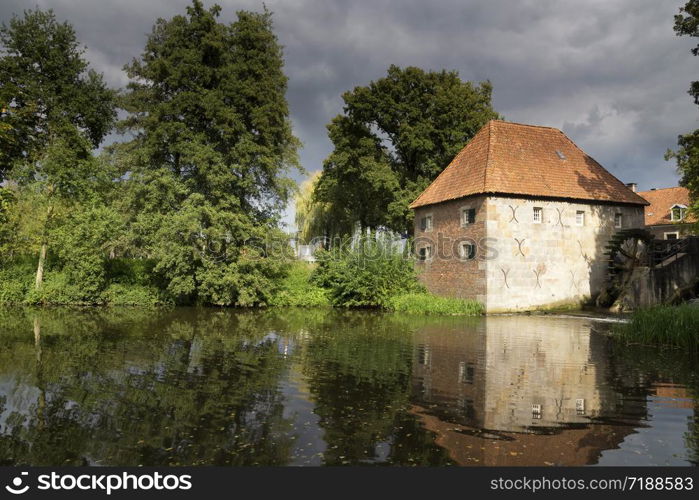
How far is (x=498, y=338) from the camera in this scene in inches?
610

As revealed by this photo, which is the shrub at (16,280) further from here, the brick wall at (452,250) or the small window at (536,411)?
the small window at (536,411)

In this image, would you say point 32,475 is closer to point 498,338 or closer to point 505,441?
point 505,441

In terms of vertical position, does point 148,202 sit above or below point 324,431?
above

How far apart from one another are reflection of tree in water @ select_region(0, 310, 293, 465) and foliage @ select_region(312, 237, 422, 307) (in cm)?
1251

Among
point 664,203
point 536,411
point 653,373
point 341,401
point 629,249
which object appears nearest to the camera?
point 536,411

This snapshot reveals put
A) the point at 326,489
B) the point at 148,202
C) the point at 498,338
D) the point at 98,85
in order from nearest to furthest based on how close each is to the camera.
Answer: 1. the point at 326,489
2. the point at 498,338
3. the point at 148,202
4. the point at 98,85

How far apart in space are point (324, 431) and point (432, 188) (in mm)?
24308

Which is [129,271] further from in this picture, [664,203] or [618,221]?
[664,203]

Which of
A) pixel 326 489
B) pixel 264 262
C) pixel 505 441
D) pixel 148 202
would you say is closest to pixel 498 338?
pixel 505 441

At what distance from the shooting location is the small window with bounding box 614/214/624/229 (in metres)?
26.9

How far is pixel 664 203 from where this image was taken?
146 feet

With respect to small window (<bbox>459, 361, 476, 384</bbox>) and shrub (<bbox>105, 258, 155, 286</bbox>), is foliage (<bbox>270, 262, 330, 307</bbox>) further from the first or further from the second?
small window (<bbox>459, 361, 476, 384</bbox>)

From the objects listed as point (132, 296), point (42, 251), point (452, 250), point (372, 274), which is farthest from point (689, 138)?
point (42, 251)

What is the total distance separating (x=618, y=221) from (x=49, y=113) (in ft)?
110
